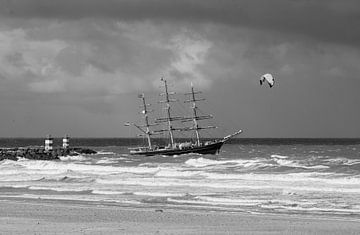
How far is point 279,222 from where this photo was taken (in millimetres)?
18750

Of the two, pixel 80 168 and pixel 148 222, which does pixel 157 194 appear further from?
pixel 80 168

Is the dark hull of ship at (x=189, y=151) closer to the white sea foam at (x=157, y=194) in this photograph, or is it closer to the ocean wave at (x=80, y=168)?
the ocean wave at (x=80, y=168)

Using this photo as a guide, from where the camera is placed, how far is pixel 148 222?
60.8 ft

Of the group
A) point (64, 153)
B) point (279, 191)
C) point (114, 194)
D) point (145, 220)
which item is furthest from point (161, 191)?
point (64, 153)

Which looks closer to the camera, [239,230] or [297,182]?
[239,230]

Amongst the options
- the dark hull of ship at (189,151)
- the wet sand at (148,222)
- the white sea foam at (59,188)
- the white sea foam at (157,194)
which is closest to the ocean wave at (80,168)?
the white sea foam at (59,188)

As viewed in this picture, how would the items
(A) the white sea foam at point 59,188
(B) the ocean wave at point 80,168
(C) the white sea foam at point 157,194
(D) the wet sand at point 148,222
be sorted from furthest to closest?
(B) the ocean wave at point 80,168
(A) the white sea foam at point 59,188
(C) the white sea foam at point 157,194
(D) the wet sand at point 148,222

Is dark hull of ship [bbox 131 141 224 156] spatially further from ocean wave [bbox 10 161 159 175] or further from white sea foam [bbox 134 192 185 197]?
white sea foam [bbox 134 192 185 197]

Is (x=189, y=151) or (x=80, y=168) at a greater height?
(x=189, y=151)

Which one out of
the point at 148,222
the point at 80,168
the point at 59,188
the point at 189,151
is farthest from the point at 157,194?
the point at 189,151

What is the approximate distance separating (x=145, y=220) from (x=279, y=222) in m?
3.58

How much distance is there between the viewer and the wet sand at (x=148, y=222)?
16.7 meters


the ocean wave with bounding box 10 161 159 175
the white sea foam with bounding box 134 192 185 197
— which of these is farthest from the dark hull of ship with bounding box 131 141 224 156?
the white sea foam with bounding box 134 192 185 197

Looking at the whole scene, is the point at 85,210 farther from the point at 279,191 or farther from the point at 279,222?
the point at 279,191
